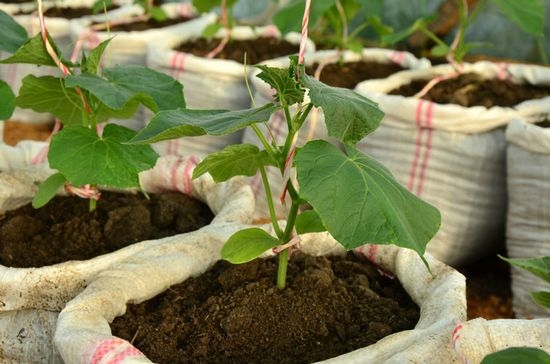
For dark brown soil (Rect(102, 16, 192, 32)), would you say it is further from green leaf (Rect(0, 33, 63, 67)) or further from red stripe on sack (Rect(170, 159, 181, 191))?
green leaf (Rect(0, 33, 63, 67))

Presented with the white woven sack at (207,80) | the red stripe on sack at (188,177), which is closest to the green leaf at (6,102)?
the red stripe on sack at (188,177)

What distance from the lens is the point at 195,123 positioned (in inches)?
51.1

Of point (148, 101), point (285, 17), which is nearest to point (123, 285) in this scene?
point (148, 101)

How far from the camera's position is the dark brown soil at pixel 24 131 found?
3748 millimetres

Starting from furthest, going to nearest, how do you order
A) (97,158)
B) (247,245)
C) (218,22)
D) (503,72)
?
(218,22) → (503,72) → (97,158) → (247,245)

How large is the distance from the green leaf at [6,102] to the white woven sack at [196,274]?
16.3 inches

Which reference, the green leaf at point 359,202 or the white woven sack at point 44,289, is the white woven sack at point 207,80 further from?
the green leaf at point 359,202

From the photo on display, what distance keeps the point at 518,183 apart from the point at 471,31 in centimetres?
173

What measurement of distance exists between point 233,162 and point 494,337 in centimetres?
51

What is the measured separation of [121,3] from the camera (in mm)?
4230

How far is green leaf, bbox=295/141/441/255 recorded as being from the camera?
1206mm

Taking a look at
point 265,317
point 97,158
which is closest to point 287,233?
point 265,317

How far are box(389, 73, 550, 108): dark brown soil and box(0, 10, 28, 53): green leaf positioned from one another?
4.31 feet

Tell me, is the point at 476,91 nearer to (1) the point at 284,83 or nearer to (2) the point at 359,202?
(1) the point at 284,83
